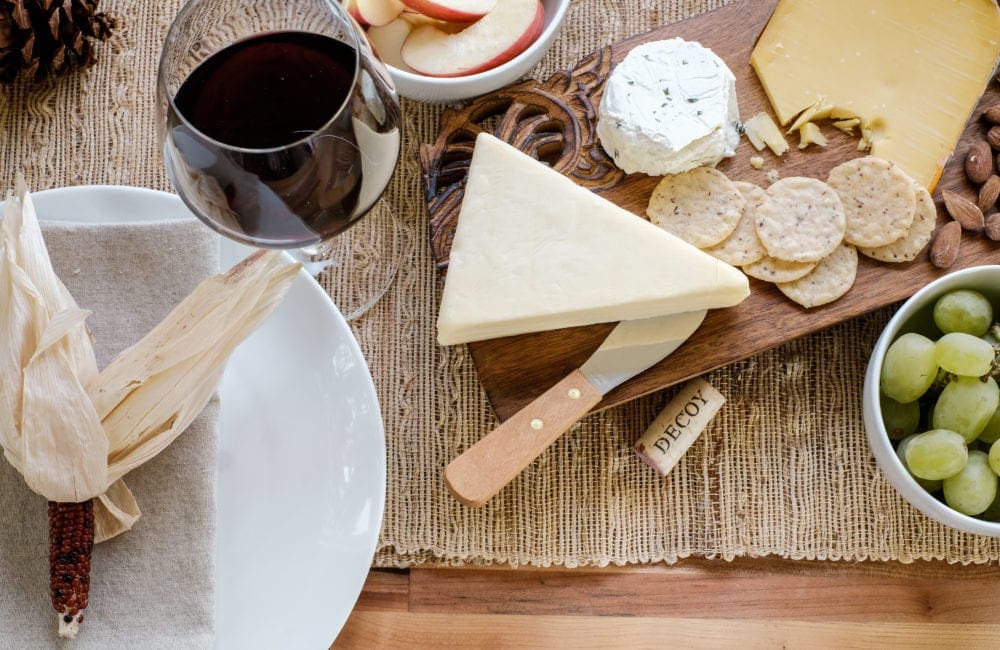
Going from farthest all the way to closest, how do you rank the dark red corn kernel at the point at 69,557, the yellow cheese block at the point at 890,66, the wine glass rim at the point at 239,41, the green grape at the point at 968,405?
the yellow cheese block at the point at 890,66, the green grape at the point at 968,405, the dark red corn kernel at the point at 69,557, the wine glass rim at the point at 239,41

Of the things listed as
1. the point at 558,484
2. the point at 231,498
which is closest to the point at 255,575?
the point at 231,498

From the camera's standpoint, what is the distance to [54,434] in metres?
0.80

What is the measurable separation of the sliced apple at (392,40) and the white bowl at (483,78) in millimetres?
12

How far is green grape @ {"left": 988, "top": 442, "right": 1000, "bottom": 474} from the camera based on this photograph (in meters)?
0.90

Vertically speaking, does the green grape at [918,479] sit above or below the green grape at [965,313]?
below

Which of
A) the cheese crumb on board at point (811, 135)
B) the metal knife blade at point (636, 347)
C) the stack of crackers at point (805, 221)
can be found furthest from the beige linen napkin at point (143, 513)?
the cheese crumb on board at point (811, 135)

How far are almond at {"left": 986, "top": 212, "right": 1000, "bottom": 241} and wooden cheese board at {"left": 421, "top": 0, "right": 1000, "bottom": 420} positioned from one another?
0.03 ft

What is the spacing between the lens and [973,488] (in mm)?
904

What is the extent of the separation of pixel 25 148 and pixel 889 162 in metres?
0.98

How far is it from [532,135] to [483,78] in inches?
3.6

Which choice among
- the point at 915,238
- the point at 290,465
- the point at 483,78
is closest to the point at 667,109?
the point at 483,78

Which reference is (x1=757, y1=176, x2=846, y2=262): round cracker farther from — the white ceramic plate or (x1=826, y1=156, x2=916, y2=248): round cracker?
the white ceramic plate

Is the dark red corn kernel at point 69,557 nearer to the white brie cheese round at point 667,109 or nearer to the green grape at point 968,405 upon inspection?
the white brie cheese round at point 667,109

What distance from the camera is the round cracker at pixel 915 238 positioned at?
3.20 ft
